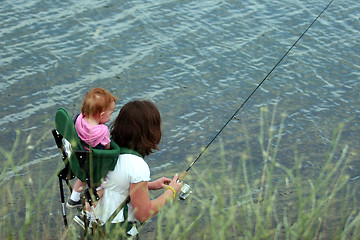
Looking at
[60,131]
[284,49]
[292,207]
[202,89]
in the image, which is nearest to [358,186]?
[292,207]

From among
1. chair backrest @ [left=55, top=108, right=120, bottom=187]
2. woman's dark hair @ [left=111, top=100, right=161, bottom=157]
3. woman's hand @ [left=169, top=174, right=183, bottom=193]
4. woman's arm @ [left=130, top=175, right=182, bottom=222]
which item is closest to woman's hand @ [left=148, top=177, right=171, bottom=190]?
woman's hand @ [left=169, top=174, right=183, bottom=193]

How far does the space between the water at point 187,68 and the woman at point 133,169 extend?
258 cm

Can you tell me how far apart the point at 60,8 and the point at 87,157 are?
21.3 ft

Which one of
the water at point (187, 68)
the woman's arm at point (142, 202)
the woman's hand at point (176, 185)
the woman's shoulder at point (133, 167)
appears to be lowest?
the water at point (187, 68)

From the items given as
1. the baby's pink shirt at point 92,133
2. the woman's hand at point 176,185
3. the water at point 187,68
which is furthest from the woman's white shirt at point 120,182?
the water at point 187,68

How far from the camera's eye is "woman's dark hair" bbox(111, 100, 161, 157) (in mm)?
3439

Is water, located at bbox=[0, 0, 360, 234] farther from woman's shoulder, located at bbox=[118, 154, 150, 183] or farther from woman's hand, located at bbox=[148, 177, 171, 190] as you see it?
woman's shoulder, located at bbox=[118, 154, 150, 183]

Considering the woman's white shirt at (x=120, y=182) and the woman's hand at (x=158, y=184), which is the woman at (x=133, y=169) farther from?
the woman's hand at (x=158, y=184)

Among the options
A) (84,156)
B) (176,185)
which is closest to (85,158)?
(84,156)

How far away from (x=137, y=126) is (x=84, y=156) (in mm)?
349

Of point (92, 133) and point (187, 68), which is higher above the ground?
point (92, 133)

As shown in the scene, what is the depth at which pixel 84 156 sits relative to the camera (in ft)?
10.8

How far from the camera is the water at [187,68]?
668 cm

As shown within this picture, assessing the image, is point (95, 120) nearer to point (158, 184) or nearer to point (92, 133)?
point (92, 133)
